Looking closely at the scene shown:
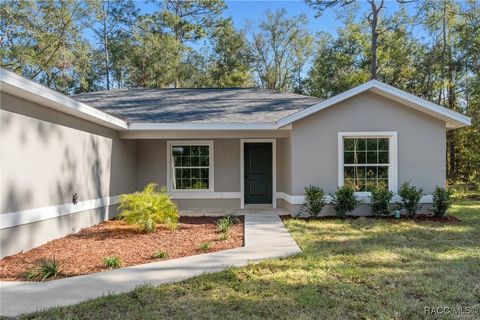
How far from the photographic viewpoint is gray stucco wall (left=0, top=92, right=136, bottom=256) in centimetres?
558

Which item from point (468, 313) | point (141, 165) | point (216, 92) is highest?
point (216, 92)

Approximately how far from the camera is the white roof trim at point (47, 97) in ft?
16.4

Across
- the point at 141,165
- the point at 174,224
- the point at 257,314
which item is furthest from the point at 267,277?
the point at 141,165

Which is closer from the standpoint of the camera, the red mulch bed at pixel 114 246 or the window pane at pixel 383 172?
the red mulch bed at pixel 114 246

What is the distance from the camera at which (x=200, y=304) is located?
3.81m

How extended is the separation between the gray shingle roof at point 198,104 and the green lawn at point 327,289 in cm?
504

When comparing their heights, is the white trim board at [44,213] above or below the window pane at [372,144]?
below

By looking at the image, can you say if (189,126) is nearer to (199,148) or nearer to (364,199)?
(199,148)

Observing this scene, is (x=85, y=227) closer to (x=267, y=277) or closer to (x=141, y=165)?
(x=141, y=165)

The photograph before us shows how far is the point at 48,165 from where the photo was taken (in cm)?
670

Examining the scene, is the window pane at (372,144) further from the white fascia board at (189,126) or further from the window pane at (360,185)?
the white fascia board at (189,126)

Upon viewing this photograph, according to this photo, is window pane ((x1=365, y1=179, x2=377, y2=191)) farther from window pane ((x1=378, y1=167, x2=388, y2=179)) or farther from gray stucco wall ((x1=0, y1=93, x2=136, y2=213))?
gray stucco wall ((x1=0, y1=93, x2=136, y2=213))

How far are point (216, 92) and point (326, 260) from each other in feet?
32.4

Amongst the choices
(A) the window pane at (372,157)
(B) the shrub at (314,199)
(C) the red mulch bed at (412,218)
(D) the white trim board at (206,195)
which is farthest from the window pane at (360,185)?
(D) the white trim board at (206,195)
